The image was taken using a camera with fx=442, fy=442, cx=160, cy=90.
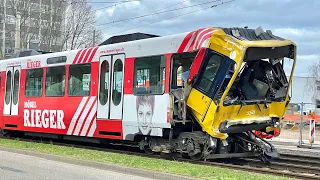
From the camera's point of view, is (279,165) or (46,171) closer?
(46,171)

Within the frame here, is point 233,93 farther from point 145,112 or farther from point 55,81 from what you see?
point 55,81

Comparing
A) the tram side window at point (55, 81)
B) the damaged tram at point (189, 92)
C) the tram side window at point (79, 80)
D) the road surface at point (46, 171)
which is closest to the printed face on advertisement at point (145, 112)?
the damaged tram at point (189, 92)

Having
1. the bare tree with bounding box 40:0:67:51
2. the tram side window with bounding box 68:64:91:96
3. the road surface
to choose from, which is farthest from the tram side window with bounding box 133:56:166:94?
the bare tree with bounding box 40:0:67:51

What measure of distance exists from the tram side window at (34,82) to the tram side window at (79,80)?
6.45ft

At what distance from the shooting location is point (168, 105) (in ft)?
36.9

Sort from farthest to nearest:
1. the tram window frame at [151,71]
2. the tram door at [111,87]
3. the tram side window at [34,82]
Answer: the tram side window at [34,82] < the tram door at [111,87] < the tram window frame at [151,71]

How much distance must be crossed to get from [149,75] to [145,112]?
1010 millimetres

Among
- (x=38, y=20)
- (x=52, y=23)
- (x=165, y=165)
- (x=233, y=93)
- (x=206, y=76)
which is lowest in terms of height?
(x=165, y=165)

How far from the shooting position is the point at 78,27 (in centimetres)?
4344

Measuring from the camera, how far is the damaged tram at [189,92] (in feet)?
34.6

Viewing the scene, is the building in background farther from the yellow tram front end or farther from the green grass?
the yellow tram front end

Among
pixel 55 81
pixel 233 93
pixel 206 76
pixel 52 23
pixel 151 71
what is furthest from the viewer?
pixel 52 23

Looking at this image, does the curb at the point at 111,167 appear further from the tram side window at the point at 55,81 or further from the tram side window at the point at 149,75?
the tram side window at the point at 55,81

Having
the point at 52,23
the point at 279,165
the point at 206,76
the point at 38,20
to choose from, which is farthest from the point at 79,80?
the point at 38,20
